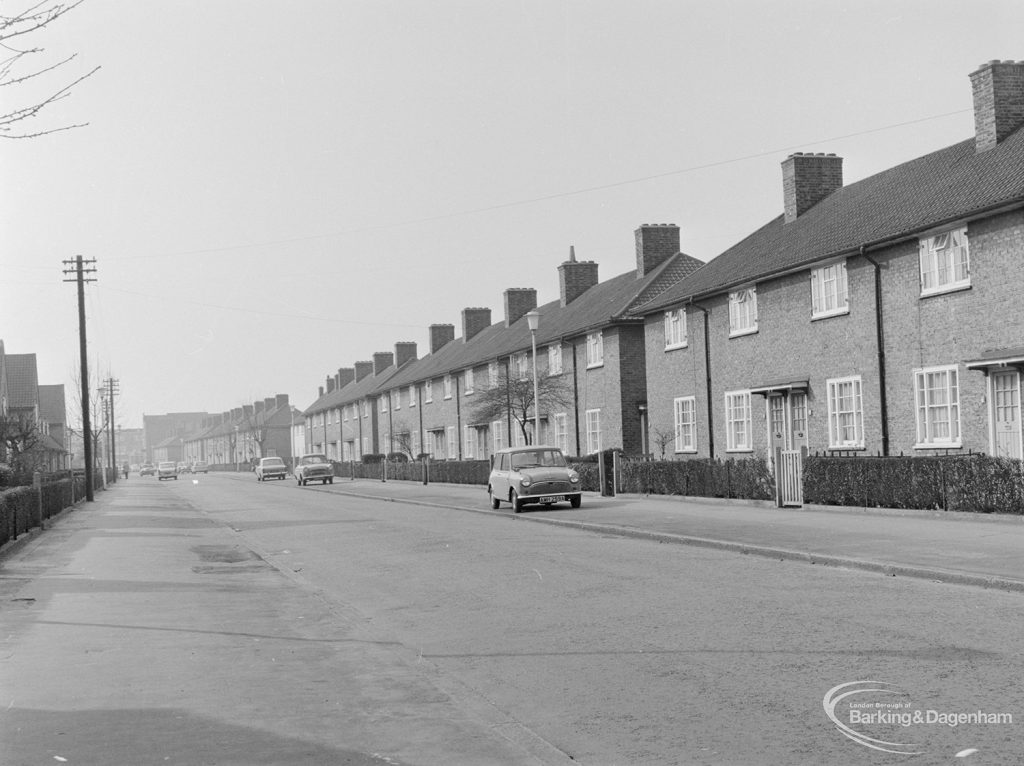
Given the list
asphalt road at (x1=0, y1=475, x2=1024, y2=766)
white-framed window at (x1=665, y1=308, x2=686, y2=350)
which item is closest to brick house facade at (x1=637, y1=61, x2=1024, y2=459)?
white-framed window at (x1=665, y1=308, x2=686, y2=350)

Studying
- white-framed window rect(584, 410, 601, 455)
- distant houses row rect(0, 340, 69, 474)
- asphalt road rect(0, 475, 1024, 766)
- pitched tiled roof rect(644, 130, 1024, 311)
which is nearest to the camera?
asphalt road rect(0, 475, 1024, 766)

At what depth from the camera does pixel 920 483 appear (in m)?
19.8

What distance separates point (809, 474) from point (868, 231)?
6.69m

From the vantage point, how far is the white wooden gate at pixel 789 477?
22672mm

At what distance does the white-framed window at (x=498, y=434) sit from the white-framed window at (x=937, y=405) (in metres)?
28.0

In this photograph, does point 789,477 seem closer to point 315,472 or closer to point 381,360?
point 315,472

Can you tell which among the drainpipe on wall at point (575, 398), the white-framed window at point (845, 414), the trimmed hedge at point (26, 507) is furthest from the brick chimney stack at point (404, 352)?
the white-framed window at point (845, 414)

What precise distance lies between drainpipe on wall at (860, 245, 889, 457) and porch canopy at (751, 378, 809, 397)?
9.66 ft

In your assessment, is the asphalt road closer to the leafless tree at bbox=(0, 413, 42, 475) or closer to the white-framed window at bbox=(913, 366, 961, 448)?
the white-framed window at bbox=(913, 366, 961, 448)

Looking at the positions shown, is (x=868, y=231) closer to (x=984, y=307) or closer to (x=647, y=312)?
(x=984, y=307)

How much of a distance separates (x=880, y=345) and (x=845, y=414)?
2150 mm

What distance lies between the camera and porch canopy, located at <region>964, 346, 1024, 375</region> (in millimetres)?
20734

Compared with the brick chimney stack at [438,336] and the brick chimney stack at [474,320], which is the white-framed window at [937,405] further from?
the brick chimney stack at [438,336]

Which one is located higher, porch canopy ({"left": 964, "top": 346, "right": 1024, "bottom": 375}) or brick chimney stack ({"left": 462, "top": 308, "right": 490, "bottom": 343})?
brick chimney stack ({"left": 462, "top": 308, "right": 490, "bottom": 343})
